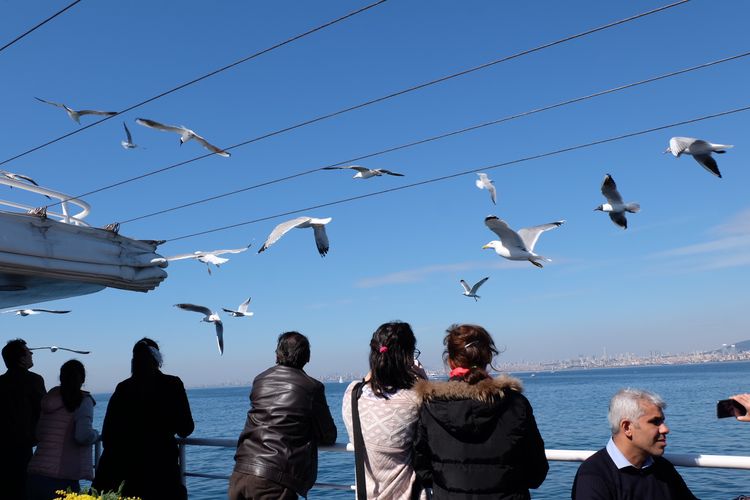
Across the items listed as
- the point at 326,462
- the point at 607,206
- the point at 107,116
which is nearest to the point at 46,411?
the point at 107,116

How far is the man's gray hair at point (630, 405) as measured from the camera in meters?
2.63

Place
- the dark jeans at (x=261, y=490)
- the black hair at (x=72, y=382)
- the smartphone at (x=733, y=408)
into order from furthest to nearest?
the black hair at (x=72, y=382), the dark jeans at (x=261, y=490), the smartphone at (x=733, y=408)

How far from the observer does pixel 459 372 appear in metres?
2.76

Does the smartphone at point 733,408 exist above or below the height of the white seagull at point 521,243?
below

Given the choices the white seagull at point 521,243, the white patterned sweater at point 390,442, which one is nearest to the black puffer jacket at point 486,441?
the white patterned sweater at point 390,442

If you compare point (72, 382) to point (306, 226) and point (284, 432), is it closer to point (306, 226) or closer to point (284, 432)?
point (284, 432)

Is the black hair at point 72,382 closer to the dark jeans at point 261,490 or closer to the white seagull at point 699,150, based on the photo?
the dark jeans at point 261,490

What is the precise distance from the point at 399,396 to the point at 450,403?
40 centimetres

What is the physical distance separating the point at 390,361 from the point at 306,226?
14.6 feet

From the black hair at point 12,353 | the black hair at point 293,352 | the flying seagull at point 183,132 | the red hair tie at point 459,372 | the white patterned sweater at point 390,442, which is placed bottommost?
the white patterned sweater at point 390,442

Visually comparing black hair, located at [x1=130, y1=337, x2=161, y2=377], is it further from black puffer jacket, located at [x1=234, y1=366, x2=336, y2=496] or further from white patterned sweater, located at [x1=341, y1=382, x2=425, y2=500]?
white patterned sweater, located at [x1=341, y1=382, x2=425, y2=500]

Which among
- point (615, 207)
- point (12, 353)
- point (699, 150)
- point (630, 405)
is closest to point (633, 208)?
point (615, 207)

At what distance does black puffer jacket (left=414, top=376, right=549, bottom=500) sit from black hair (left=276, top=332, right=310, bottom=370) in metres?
0.95

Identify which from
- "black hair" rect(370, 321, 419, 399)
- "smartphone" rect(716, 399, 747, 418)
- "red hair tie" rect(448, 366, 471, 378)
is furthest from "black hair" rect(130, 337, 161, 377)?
"smartphone" rect(716, 399, 747, 418)
